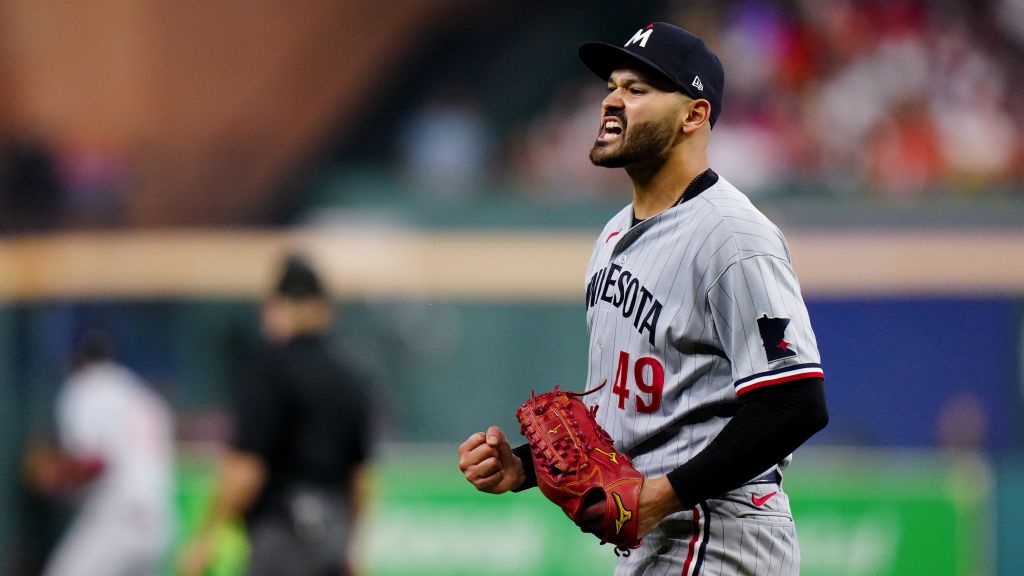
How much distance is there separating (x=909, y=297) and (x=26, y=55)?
7.37 metres

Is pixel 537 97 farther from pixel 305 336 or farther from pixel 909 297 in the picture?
pixel 305 336

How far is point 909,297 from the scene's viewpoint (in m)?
9.36

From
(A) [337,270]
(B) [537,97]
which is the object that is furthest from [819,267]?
(B) [537,97]

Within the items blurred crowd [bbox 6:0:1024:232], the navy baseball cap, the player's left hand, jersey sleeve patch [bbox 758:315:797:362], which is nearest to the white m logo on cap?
the navy baseball cap

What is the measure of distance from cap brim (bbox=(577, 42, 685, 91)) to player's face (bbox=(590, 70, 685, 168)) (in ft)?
0.09

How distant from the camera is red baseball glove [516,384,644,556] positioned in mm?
2857

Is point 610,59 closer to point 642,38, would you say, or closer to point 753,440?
point 642,38

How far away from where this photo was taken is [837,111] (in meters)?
10.9

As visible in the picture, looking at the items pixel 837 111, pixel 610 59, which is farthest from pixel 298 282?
pixel 837 111

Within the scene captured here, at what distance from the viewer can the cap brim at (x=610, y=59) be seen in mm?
3023

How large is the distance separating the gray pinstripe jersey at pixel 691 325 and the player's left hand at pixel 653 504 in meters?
0.18

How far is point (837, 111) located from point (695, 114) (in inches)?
318

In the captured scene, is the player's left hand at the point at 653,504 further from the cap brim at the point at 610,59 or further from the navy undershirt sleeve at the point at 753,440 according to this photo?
the cap brim at the point at 610,59

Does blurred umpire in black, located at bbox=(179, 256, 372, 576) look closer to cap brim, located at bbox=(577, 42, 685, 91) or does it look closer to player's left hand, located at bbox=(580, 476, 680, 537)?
cap brim, located at bbox=(577, 42, 685, 91)
